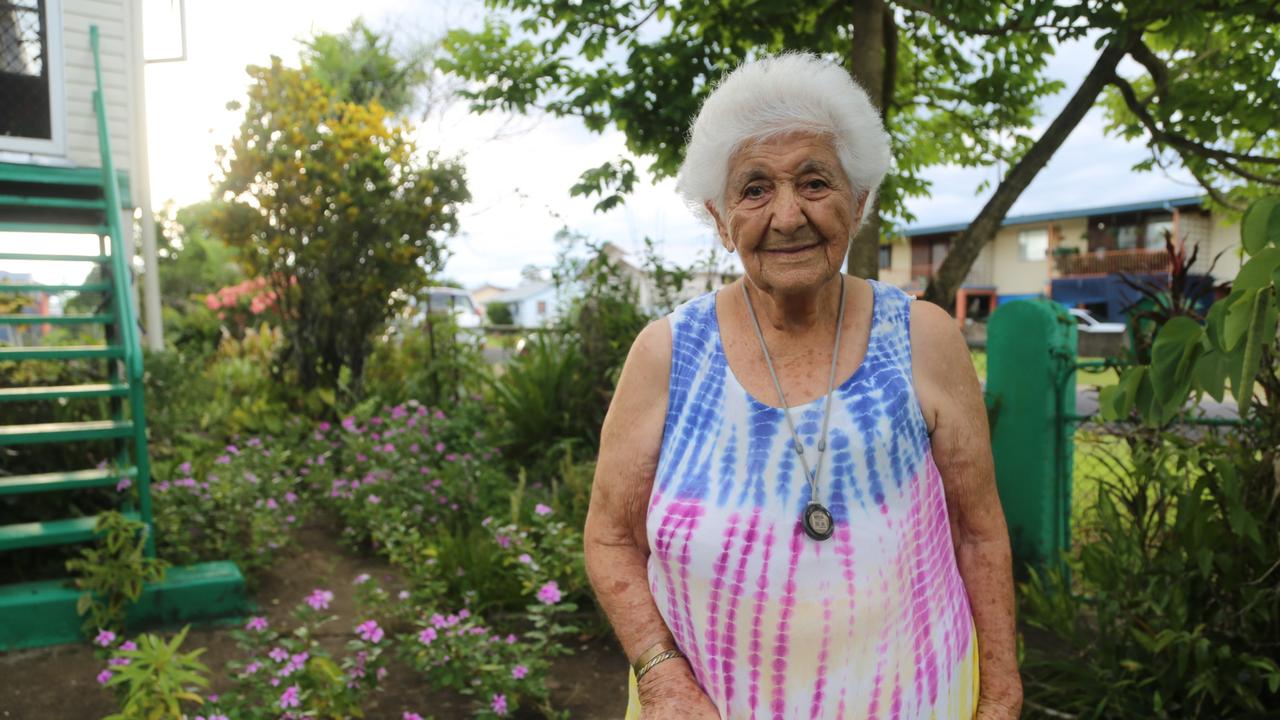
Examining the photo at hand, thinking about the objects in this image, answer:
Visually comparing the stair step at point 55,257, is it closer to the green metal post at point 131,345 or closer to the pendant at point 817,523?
the green metal post at point 131,345

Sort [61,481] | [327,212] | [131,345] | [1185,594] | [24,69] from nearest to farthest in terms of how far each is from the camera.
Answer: [1185,594] < [61,481] < [131,345] < [24,69] < [327,212]

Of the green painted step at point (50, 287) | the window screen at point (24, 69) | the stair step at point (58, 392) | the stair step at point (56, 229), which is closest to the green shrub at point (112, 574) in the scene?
the stair step at point (58, 392)

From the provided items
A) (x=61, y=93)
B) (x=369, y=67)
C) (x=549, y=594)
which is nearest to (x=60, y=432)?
(x=549, y=594)

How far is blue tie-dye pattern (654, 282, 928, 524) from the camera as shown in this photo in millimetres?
1375

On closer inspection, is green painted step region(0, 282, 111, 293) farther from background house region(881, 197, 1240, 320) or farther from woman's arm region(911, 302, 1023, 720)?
background house region(881, 197, 1240, 320)

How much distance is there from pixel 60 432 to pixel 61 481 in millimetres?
285

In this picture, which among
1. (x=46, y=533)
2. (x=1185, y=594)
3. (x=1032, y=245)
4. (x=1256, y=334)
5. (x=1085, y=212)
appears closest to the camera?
(x=1256, y=334)

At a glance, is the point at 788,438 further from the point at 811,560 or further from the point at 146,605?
the point at 146,605

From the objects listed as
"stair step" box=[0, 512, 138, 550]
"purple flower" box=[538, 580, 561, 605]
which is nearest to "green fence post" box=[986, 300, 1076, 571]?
"purple flower" box=[538, 580, 561, 605]

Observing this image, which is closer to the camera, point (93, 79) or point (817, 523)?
point (817, 523)

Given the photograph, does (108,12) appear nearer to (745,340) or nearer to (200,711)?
(200,711)

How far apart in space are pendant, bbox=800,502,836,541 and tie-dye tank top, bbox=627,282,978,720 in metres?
0.01

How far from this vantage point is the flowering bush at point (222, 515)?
15.0 feet

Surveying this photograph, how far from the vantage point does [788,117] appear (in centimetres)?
143
